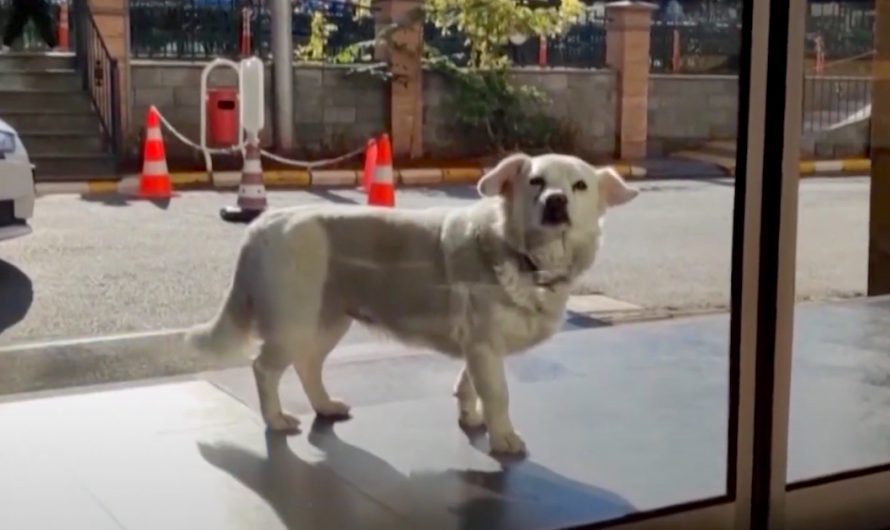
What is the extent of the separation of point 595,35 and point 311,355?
0.86 metres

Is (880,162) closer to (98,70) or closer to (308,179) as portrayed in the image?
(308,179)

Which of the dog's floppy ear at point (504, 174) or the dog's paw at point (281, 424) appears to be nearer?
the dog's floppy ear at point (504, 174)

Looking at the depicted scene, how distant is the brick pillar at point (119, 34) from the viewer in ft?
7.40

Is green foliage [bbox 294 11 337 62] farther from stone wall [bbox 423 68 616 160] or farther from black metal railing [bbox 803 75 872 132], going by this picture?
black metal railing [bbox 803 75 872 132]

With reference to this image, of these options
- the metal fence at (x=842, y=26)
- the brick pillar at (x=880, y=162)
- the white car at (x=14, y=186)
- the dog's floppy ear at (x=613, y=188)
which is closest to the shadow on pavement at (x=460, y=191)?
the dog's floppy ear at (x=613, y=188)

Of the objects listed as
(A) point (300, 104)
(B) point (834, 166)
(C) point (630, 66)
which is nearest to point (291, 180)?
(A) point (300, 104)

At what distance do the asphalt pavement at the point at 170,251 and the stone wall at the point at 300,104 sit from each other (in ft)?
0.35

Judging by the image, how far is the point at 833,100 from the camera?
287cm

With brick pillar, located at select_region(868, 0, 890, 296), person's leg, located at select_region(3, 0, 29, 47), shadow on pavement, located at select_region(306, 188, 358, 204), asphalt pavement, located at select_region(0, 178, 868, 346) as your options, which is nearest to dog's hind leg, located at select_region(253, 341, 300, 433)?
asphalt pavement, located at select_region(0, 178, 868, 346)

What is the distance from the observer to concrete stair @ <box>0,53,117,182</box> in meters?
2.20

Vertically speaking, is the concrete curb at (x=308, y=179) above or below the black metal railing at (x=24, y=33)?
below

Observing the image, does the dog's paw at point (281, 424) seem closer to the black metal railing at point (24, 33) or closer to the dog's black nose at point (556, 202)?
the dog's black nose at point (556, 202)

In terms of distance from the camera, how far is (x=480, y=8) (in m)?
2.47

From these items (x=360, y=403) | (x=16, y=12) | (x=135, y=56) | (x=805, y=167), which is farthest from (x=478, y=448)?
(x=16, y=12)
